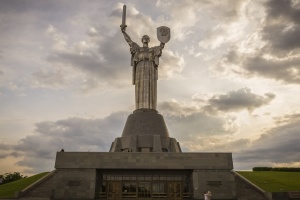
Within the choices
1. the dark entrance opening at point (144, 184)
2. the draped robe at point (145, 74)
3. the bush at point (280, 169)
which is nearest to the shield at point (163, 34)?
the draped robe at point (145, 74)

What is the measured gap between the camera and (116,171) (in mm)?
22703

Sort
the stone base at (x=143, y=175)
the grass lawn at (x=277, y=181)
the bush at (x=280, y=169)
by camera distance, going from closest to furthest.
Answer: the stone base at (x=143, y=175)
the grass lawn at (x=277, y=181)
the bush at (x=280, y=169)

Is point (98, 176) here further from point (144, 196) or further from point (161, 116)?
point (161, 116)

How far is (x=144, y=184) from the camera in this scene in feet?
73.2

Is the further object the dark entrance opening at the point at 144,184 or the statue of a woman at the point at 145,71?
the statue of a woman at the point at 145,71

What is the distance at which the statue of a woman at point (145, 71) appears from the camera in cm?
2841

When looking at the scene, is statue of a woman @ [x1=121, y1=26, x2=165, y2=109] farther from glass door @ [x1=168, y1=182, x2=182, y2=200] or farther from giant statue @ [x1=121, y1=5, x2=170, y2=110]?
glass door @ [x1=168, y1=182, x2=182, y2=200]

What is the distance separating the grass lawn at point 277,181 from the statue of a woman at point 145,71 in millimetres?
14025

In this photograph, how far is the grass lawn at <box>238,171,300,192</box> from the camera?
2612cm

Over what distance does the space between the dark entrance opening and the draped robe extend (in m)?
7.95

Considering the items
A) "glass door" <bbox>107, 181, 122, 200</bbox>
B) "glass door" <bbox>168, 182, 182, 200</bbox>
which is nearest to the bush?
"glass door" <bbox>168, 182, 182, 200</bbox>

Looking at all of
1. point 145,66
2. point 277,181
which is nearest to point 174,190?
point 145,66

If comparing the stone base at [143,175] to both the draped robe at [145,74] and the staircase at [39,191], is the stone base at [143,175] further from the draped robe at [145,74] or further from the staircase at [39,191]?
the draped robe at [145,74]

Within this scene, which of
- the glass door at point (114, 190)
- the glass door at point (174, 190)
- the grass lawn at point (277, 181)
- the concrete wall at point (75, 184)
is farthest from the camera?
the grass lawn at point (277, 181)
